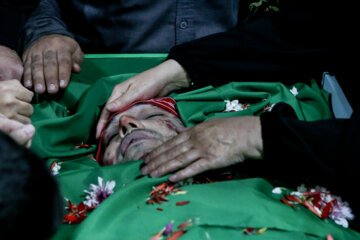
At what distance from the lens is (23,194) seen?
1.56 ft

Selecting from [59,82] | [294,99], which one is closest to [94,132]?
[59,82]

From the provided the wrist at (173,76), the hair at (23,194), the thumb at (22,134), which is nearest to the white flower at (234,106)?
the wrist at (173,76)

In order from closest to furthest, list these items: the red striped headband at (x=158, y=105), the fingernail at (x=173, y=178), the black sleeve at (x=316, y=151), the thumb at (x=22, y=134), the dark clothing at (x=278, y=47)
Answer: the thumb at (x=22, y=134) < the black sleeve at (x=316, y=151) < the fingernail at (x=173, y=178) < the red striped headband at (x=158, y=105) < the dark clothing at (x=278, y=47)

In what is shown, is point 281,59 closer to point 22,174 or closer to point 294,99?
point 294,99

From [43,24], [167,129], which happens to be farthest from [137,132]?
[43,24]

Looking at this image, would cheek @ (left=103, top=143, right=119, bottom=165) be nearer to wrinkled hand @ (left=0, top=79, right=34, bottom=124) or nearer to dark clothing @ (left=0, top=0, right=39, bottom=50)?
A: wrinkled hand @ (left=0, top=79, right=34, bottom=124)

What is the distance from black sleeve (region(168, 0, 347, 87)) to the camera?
158 centimetres

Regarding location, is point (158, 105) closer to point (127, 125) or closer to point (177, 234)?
point (127, 125)

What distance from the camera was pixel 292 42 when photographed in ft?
5.30

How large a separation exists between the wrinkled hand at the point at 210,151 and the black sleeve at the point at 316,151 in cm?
5

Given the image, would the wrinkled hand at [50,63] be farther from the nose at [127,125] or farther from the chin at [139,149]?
the chin at [139,149]

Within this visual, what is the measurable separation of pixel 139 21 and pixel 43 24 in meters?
0.54

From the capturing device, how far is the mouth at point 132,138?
128cm

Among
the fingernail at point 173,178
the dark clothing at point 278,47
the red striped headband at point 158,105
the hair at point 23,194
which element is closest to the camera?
the hair at point 23,194
